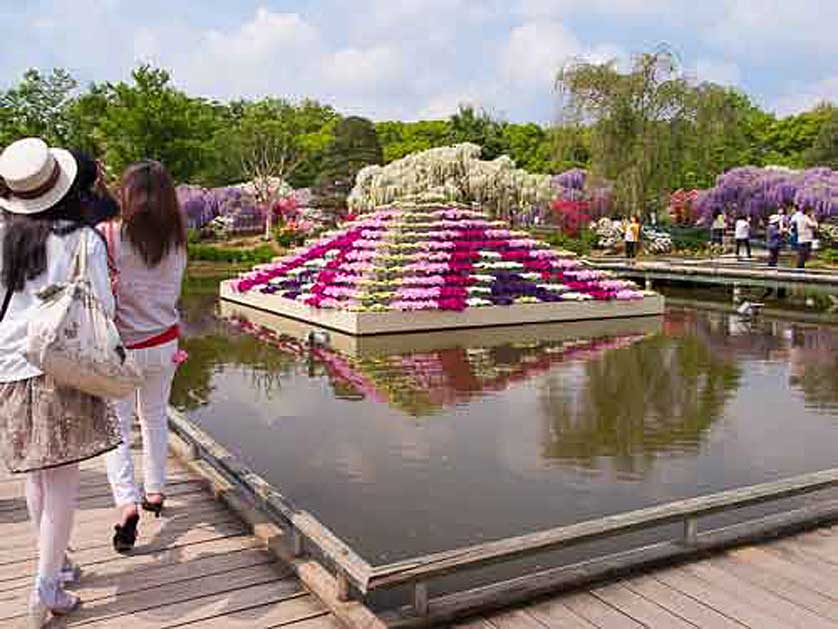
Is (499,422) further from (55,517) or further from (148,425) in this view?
(55,517)

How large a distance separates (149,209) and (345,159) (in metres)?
48.3

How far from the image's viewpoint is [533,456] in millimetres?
5762

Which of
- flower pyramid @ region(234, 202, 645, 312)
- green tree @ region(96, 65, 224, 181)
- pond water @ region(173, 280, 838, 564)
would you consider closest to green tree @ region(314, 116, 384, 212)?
green tree @ region(96, 65, 224, 181)

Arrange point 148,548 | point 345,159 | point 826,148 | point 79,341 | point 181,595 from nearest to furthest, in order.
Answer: point 79,341, point 181,595, point 148,548, point 826,148, point 345,159

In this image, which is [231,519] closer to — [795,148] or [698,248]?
[698,248]

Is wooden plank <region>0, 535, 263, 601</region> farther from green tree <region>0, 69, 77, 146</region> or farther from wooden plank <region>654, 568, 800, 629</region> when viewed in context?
green tree <region>0, 69, 77, 146</region>

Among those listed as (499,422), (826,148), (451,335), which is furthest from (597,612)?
(826,148)

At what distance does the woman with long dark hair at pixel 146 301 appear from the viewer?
3305 mm

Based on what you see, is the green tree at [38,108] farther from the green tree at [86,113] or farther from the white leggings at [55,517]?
the white leggings at [55,517]

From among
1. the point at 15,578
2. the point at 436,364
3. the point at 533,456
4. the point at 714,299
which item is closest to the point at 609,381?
the point at 436,364

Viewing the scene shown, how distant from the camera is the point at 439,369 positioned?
30.5 feet

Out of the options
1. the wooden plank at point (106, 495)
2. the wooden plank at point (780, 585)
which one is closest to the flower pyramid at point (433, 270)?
the wooden plank at point (106, 495)

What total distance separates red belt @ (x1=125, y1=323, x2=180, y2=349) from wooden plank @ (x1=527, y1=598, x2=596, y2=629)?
6.02 ft

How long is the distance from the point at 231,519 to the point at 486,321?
31.3ft
